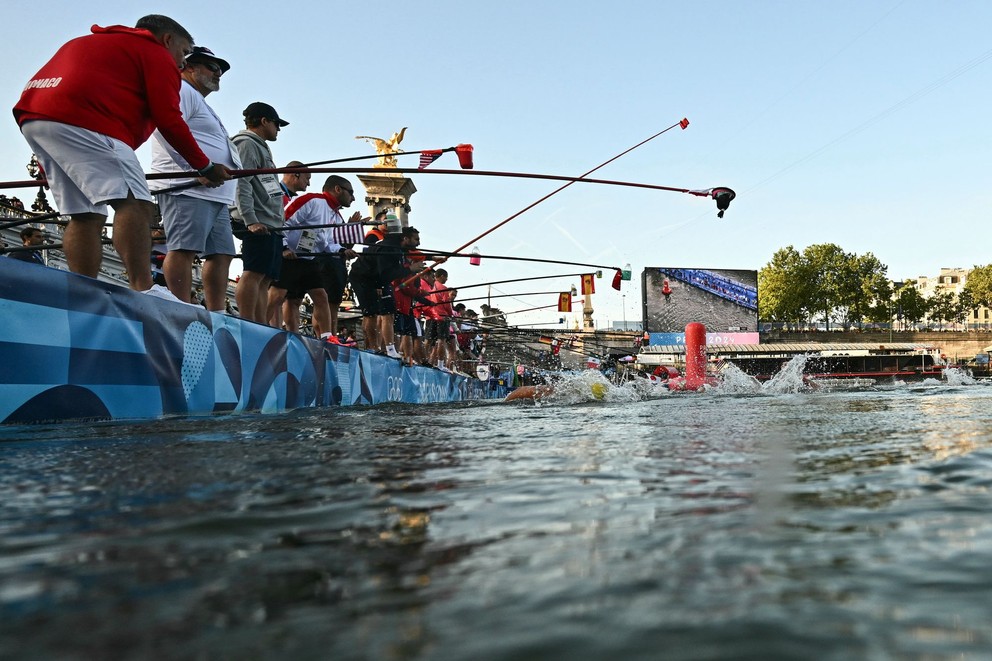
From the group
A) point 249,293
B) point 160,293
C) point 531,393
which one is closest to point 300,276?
point 249,293

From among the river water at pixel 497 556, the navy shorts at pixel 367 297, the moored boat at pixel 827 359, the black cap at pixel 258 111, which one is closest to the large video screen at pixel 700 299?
the moored boat at pixel 827 359

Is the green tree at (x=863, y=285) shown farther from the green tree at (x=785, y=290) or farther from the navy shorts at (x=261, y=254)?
the navy shorts at (x=261, y=254)

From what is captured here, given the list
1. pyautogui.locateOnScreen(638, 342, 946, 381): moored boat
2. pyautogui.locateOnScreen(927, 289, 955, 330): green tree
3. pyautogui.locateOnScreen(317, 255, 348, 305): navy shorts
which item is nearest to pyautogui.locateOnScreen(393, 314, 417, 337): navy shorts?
pyautogui.locateOnScreen(317, 255, 348, 305): navy shorts

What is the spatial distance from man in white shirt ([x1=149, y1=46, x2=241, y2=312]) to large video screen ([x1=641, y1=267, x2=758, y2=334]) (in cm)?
4995

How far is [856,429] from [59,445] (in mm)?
2859

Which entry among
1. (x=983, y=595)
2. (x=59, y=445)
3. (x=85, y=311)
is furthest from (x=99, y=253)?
(x=983, y=595)

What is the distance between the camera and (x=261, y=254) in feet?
17.7

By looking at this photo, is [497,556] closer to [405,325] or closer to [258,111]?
[258,111]

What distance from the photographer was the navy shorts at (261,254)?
210 inches

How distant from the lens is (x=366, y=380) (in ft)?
23.6

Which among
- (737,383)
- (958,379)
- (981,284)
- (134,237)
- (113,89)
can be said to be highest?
(981,284)

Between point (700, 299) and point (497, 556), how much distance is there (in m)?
55.8

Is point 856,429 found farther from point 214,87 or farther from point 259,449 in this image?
point 214,87

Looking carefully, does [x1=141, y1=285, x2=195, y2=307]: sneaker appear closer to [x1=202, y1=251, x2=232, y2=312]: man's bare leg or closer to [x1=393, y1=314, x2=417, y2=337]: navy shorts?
[x1=202, y1=251, x2=232, y2=312]: man's bare leg
